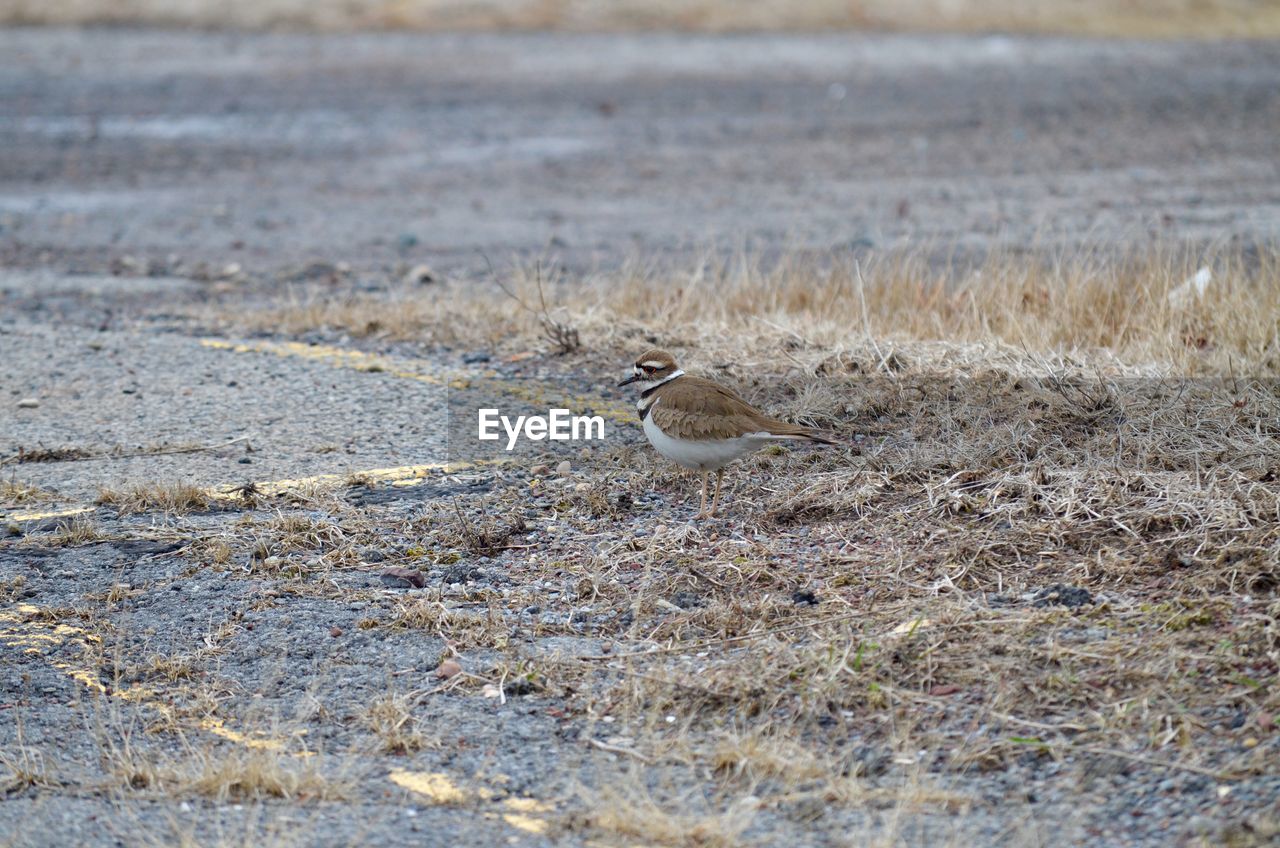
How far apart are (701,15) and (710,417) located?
70.3ft

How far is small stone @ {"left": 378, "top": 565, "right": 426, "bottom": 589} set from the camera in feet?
18.3

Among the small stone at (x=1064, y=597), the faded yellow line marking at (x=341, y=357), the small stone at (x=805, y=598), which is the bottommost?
the faded yellow line marking at (x=341, y=357)

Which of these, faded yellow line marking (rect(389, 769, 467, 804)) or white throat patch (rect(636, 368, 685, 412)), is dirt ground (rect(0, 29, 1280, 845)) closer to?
faded yellow line marking (rect(389, 769, 467, 804))

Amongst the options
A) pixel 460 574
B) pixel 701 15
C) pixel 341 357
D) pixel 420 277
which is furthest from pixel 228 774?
pixel 701 15

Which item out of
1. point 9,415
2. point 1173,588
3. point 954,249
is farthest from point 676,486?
point 954,249

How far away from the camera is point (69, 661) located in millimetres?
5102

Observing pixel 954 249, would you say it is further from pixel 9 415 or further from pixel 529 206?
pixel 9 415

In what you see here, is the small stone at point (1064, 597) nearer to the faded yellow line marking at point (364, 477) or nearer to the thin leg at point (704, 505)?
the thin leg at point (704, 505)

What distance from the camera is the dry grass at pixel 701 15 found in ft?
83.8

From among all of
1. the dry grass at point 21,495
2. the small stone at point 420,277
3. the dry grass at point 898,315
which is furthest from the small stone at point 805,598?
the small stone at point 420,277

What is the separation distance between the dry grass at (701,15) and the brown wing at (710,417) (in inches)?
796

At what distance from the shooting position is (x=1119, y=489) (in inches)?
223

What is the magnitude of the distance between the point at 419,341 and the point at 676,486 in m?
2.96

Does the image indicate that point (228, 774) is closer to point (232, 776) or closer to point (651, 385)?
point (232, 776)
